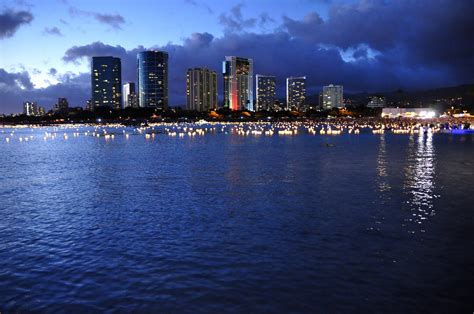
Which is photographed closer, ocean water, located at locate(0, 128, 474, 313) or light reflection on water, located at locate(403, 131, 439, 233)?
ocean water, located at locate(0, 128, 474, 313)

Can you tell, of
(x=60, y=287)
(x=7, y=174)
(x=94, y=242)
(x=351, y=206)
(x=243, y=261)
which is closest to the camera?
(x=60, y=287)

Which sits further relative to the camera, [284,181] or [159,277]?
[284,181]

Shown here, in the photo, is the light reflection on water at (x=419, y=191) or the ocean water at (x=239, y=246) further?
the light reflection on water at (x=419, y=191)

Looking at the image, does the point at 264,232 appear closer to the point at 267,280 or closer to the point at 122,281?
the point at 267,280

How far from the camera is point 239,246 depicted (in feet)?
57.7

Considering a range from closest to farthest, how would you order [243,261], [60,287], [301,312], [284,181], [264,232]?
[301,312], [60,287], [243,261], [264,232], [284,181]

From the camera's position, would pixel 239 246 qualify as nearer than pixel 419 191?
Yes

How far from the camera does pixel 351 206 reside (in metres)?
25.1

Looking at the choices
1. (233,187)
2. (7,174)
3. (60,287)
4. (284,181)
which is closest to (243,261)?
(60,287)

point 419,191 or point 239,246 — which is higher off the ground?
point 419,191

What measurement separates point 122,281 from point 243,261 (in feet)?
14.3

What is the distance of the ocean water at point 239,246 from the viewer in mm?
12617

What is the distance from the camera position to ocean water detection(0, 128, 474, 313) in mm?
12617

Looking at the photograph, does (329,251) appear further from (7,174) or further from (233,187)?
(7,174)
